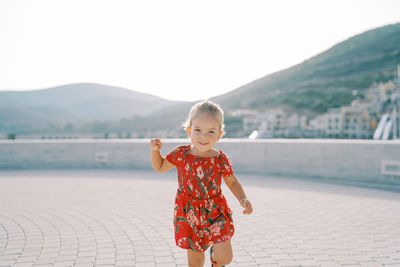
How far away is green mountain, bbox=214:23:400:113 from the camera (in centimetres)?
9919

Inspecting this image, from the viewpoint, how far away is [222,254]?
223 cm

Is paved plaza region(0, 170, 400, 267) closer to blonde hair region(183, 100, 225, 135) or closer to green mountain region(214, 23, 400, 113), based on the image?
blonde hair region(183, 100, 225, 135)

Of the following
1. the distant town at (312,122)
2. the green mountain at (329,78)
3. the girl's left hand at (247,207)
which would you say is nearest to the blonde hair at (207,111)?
the girl's left hand at (247,207)

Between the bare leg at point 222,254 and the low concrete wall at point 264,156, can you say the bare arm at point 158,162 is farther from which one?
the low concrete wall at point 264,156

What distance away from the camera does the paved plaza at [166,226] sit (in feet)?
10.8

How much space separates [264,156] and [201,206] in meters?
7.11

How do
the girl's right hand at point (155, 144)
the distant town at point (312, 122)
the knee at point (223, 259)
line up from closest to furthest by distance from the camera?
1. the knee at point (223, 259)
2. the girl's right hand at point (155, 144)
3. the distant town at point (312, 122)

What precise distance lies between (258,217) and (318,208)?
1.19 meters

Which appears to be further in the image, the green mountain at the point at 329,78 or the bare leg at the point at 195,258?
the green mountain at the point at 329,78

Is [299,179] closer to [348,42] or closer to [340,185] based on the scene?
[340,185]

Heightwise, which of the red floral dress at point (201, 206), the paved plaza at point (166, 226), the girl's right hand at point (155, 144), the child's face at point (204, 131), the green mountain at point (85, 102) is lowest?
the paved plaza at point (166, 226)

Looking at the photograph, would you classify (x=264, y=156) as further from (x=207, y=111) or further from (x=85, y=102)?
(x=85, y=102)

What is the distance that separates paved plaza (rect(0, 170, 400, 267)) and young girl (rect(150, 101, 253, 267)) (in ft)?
3.18

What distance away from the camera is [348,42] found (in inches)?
5094
